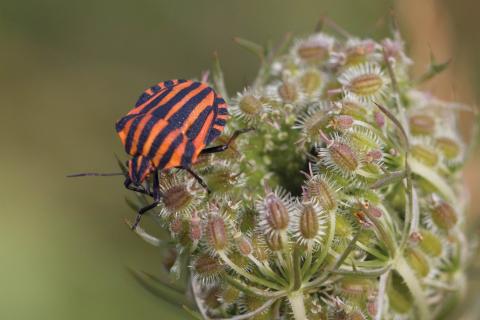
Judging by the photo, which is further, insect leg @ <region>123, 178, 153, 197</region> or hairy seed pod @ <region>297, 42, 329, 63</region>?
hairy seed pod @ <region>297, 42, 329, 63</region>

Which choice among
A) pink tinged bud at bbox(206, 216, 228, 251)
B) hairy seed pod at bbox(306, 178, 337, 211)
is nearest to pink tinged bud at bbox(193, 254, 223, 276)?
pink tinged bud at bbox(206, 216, 228, 251)

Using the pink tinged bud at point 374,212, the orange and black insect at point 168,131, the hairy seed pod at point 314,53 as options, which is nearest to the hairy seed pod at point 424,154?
Result: the pink tinged bud at point 374,212

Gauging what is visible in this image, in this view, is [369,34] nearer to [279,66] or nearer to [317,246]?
[279,66]

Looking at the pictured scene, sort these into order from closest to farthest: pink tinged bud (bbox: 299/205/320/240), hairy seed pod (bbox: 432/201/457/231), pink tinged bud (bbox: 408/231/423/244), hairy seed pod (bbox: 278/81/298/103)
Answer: pink tinged bud (bbox: 299/205/320/240), pink tinged bud (bbox: 408/231/423/244), hairy seed pod (bbox: 432/201/457/231), hairy seed pod (bbox: 278/81/298/103)

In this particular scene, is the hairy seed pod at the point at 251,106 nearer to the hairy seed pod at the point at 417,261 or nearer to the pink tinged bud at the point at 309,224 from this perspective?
the pink tinged bud at the point at 309,224

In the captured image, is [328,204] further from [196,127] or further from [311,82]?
[311,82]

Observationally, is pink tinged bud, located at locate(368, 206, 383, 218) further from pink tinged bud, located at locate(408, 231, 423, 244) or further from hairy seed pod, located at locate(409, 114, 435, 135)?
hairy seed pod, located at locate(409, 114, 435, 135)
